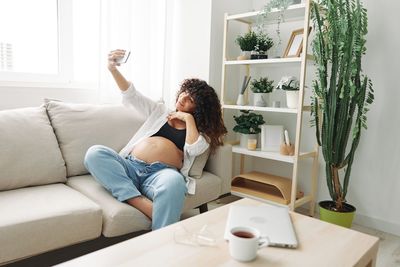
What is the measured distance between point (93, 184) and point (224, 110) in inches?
50.6

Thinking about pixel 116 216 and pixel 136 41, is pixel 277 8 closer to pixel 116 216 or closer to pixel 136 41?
pixel 136 41

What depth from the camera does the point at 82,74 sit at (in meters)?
2.42

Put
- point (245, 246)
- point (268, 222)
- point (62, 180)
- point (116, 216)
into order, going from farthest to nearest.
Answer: point (62, 180), point (116, 216), point (268, 222), point (245, 246)

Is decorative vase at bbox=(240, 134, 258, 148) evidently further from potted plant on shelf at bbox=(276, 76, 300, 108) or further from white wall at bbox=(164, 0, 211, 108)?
white wall at bbox=(164, 0, 211, 108)

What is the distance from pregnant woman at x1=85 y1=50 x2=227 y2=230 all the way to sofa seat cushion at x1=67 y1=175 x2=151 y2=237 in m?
0.04

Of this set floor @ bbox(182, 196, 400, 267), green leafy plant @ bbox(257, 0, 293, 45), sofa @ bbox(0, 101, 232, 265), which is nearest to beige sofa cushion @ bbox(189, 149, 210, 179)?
sofa @ bbox(0, 101, 232, 265)

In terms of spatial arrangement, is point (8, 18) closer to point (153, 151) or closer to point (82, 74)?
point (82, 74)

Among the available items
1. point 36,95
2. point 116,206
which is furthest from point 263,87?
point 36,95

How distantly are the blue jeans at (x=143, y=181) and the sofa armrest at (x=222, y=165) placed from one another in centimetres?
33

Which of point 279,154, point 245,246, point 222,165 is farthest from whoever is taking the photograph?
point 279,154

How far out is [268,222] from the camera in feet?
3.70

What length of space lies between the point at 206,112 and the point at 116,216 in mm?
881

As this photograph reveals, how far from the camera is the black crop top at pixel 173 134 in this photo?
202 centimetres

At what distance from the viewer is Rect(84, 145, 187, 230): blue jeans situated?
1538 millimetres
